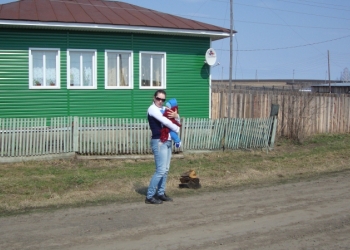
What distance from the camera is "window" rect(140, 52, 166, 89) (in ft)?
56.8

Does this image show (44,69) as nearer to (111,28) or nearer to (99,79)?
(99,79)

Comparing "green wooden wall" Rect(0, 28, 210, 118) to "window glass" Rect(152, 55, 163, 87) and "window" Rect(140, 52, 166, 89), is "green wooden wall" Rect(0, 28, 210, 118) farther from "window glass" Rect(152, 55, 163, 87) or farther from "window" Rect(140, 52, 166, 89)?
"window glass" Rect(152, 55, 163, 87)

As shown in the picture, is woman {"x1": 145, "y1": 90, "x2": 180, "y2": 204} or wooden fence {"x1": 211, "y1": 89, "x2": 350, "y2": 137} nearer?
woman {"x1": 145, "y1": 90, "x2": 180, "y2": 204}

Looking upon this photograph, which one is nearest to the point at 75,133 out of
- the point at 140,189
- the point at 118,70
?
the point at 118,70

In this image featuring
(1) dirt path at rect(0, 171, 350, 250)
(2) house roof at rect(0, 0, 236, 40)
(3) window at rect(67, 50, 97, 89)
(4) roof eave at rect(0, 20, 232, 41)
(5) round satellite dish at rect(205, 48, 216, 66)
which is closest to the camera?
(1) dirt path at rect(0, 171, 350, 250)

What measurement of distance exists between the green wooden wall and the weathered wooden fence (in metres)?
1.26

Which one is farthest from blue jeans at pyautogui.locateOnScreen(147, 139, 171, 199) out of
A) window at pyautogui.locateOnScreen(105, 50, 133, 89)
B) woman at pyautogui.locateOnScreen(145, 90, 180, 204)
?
window at pyautogui.locateOnScreen(105, 50, 133, 89)

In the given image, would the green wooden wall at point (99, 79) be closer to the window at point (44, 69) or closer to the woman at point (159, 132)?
the window at point (44, 69)

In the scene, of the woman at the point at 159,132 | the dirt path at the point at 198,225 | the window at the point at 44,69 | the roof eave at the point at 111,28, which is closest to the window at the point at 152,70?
the roof eave at the point at 111,28

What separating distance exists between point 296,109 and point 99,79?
25.0 feet

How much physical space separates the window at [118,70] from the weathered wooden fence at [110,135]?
2.52 metres

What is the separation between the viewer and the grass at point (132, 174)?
914 centimetres

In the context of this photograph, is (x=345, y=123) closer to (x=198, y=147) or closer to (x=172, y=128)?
(x=198, y=147)

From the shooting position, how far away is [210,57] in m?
17.9
